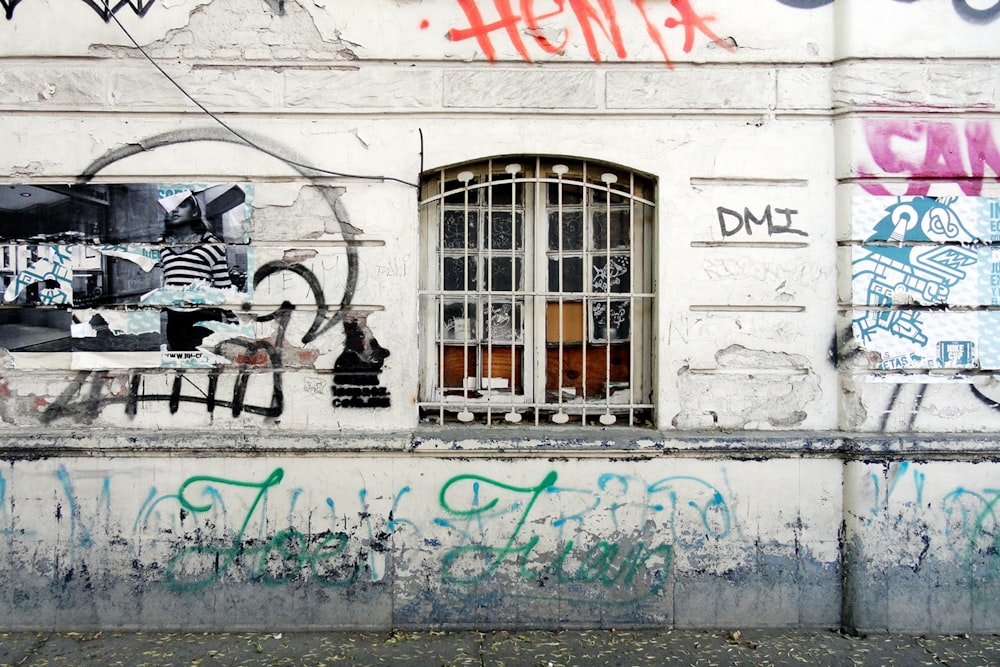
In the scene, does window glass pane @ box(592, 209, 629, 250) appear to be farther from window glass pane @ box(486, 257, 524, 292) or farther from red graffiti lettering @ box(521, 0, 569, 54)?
red graffiti lettering @ box(521, 0, 569, 54)

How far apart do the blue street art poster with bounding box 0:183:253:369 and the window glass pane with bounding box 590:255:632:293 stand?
82.6 inches

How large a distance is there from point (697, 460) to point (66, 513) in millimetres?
3730

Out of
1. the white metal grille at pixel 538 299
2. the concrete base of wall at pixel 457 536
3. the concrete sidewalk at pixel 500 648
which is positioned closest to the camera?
the concrete sidewalk at pixel 500 648

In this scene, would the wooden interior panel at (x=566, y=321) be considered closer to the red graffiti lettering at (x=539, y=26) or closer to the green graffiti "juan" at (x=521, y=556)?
the green graffiti "juan" at (x=521, y=556)

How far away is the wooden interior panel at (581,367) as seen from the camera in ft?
14.8

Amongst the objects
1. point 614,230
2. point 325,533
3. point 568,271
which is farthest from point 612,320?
point 325,533

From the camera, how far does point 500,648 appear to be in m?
3.98

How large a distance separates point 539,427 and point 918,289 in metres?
2.40

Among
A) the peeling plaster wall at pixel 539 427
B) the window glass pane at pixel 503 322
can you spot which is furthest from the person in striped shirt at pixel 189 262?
the window glass pane at pixel 503 322

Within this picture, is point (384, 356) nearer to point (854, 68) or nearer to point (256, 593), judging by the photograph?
point (256, 593)

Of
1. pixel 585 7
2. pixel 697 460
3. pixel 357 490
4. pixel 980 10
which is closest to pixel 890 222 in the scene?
pixel 980 10

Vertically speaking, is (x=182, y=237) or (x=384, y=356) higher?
(x=182, y=237)

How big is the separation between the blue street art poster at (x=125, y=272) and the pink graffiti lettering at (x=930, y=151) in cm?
376

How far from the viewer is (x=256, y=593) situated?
4.19 metres
